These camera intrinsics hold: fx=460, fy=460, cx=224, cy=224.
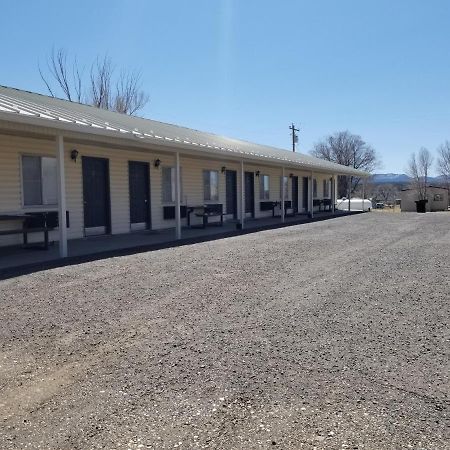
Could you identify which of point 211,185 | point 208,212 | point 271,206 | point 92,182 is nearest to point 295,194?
point 271,206

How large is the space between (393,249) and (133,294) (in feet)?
19.9

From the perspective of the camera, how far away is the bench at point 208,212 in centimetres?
1427

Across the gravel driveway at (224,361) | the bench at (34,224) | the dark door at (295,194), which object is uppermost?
the dark door at (295,194)

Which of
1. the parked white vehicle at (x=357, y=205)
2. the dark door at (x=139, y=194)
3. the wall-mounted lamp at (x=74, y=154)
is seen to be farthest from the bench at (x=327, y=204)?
the wall-mounted lamp at (x=74, y=154)

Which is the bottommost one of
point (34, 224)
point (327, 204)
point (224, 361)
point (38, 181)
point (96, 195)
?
point (224, 361)

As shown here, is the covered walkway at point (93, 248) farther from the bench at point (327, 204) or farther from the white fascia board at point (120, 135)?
the bench at point (327, 204)

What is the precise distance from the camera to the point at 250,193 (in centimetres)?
1908

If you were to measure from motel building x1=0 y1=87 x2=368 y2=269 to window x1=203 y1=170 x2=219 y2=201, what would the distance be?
0.11 feet

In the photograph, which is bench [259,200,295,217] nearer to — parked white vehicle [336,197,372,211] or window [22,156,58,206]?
window [22,156,58,206]

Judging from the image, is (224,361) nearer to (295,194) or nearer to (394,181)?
(295,194)

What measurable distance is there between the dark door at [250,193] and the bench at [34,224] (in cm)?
984

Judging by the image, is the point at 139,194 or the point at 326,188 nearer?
the point at 139,194

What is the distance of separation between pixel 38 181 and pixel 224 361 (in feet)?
27.0

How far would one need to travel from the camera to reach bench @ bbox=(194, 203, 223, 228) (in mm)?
14269
